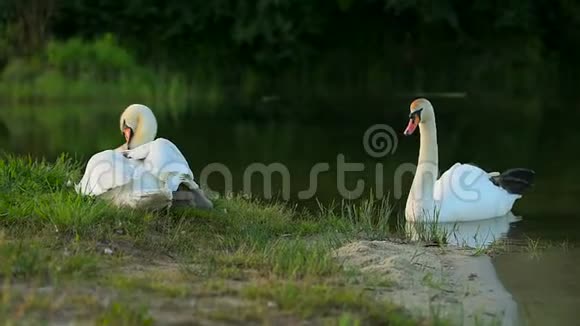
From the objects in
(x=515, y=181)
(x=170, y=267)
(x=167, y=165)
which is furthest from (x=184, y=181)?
(x=515, y=181)

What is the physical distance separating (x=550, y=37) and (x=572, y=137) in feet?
55.2

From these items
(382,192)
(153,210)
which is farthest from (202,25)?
(153,210)

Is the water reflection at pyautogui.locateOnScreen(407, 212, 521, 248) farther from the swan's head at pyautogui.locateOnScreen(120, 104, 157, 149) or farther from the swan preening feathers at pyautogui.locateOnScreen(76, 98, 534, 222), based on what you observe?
the swan's head at pyautogui.locateOnScreen(120, 104, 157, 149)

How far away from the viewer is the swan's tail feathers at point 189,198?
A: 7.23 m

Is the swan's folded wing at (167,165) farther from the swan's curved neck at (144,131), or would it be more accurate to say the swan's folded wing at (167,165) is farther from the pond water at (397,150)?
the pond water at (397,150)

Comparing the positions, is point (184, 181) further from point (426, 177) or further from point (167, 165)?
point (426, 177)

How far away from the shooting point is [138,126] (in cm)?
820

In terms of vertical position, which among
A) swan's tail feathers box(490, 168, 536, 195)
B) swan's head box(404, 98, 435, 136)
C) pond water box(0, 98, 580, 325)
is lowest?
pond water box(0, 98, 580, 325)

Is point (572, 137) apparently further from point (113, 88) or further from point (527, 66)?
point (527, 66)

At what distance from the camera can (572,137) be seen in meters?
17.6

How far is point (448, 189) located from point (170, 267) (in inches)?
188

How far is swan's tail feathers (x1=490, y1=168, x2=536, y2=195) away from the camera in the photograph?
10.6 meters

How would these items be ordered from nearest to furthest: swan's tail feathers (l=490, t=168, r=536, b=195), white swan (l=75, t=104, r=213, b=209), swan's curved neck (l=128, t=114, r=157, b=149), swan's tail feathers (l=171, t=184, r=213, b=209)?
white swan (l=75, t=104, r=213, b=209)
swan's tail feathers (l=171, t=184, r=213, b=209)
swan's curved neck (l=128, t=114, r=157, b=149)
swan's tail feathers (l=490, t=168, r=536, b=195)

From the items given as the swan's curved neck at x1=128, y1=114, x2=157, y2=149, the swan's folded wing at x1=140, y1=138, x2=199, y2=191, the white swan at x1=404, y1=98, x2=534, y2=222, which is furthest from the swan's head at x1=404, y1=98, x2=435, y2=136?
the swan's folded wing at x1=140, y1=138, x2=199, y2=191
